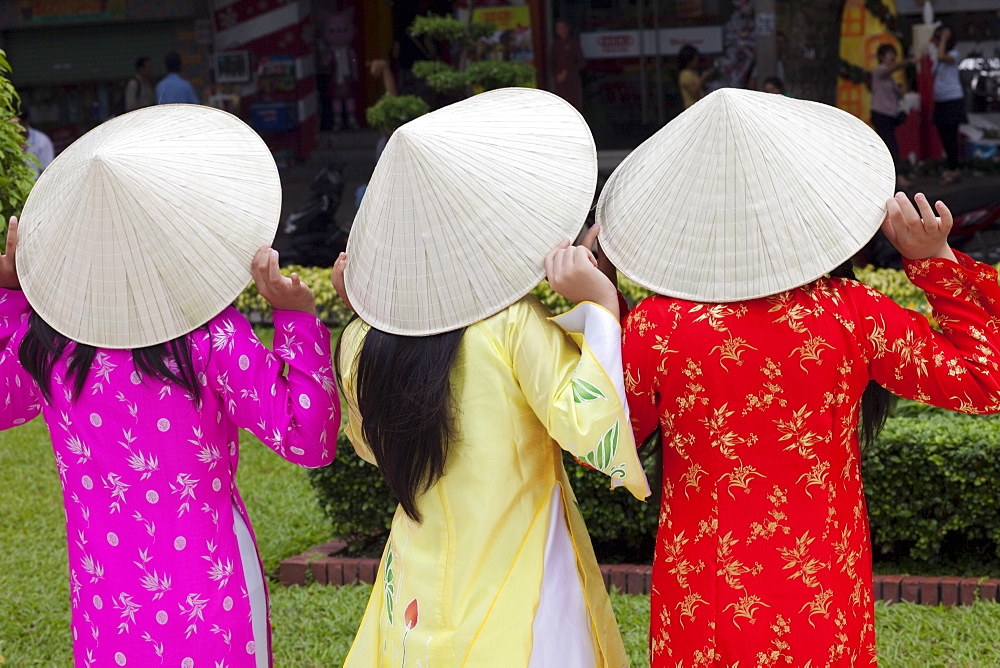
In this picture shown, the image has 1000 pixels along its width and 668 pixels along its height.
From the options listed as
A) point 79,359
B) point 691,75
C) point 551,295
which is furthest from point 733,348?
point 691,75

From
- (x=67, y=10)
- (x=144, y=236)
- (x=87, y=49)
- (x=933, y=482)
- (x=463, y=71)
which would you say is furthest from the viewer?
(x=87, y=49)

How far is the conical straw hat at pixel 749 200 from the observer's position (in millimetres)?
1929

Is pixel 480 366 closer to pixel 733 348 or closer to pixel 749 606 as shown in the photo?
pixel 733 348

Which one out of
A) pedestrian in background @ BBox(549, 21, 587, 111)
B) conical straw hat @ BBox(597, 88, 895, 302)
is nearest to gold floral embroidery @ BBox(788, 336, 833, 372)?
conical straw hat @ BBox(597, 88, 895, 302)

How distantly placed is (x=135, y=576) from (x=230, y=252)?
2.20 feet

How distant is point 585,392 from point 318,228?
7.82 metres

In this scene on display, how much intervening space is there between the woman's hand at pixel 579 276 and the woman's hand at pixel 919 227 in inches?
20.0

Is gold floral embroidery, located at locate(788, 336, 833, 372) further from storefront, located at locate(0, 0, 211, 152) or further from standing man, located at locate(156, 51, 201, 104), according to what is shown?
storefront, located at locate(0, 0, 211, 152)

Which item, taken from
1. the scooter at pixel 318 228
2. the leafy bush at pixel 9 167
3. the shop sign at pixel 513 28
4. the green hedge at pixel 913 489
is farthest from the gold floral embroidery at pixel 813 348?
the shop sign at pixel 513 28

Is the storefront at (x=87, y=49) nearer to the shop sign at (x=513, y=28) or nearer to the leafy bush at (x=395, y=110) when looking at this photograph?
the shop sign at (x=513, y=28)

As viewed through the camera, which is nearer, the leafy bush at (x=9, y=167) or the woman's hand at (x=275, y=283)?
the woman's hand at (x=275, y=283)

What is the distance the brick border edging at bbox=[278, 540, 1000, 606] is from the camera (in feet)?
12.4

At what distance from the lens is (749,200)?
194cm

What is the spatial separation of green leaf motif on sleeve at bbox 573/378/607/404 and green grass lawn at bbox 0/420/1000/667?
6.35 ft
